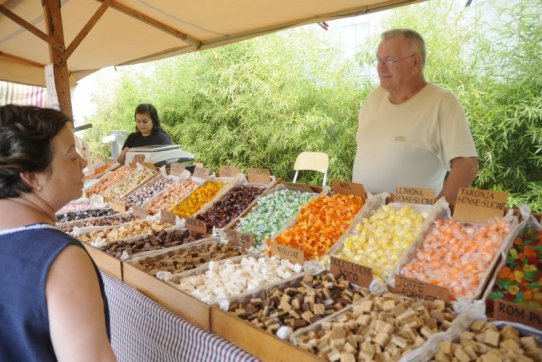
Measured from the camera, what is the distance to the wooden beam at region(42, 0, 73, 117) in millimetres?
3383

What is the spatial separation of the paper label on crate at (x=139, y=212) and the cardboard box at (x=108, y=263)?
2.33 feet

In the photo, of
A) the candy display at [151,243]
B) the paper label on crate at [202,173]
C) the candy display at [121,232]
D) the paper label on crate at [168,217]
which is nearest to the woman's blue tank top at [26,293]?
the candy display at [151,243]

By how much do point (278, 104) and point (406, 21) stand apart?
6.95 feet

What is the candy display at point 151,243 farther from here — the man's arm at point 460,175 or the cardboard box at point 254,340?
the man's arm at point 460,175

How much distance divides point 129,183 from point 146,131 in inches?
43.7

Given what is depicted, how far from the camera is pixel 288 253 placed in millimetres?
1934

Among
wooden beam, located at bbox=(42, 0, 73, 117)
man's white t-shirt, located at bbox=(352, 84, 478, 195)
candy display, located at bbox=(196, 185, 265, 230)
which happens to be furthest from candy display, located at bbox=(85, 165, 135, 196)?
man's white t-shirt, located at bbox=(352, 84, 478, 195)

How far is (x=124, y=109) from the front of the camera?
32.4 feet

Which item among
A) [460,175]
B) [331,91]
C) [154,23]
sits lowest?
[460,175]

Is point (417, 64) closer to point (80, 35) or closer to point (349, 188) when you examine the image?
point (349, 188)

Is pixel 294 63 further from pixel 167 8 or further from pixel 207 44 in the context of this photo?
pixel 167 8

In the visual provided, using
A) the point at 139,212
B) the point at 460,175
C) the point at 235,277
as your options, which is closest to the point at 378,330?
the point at 235,277

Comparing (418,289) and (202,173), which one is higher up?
(202,173)

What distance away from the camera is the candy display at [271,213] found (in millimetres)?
2283
